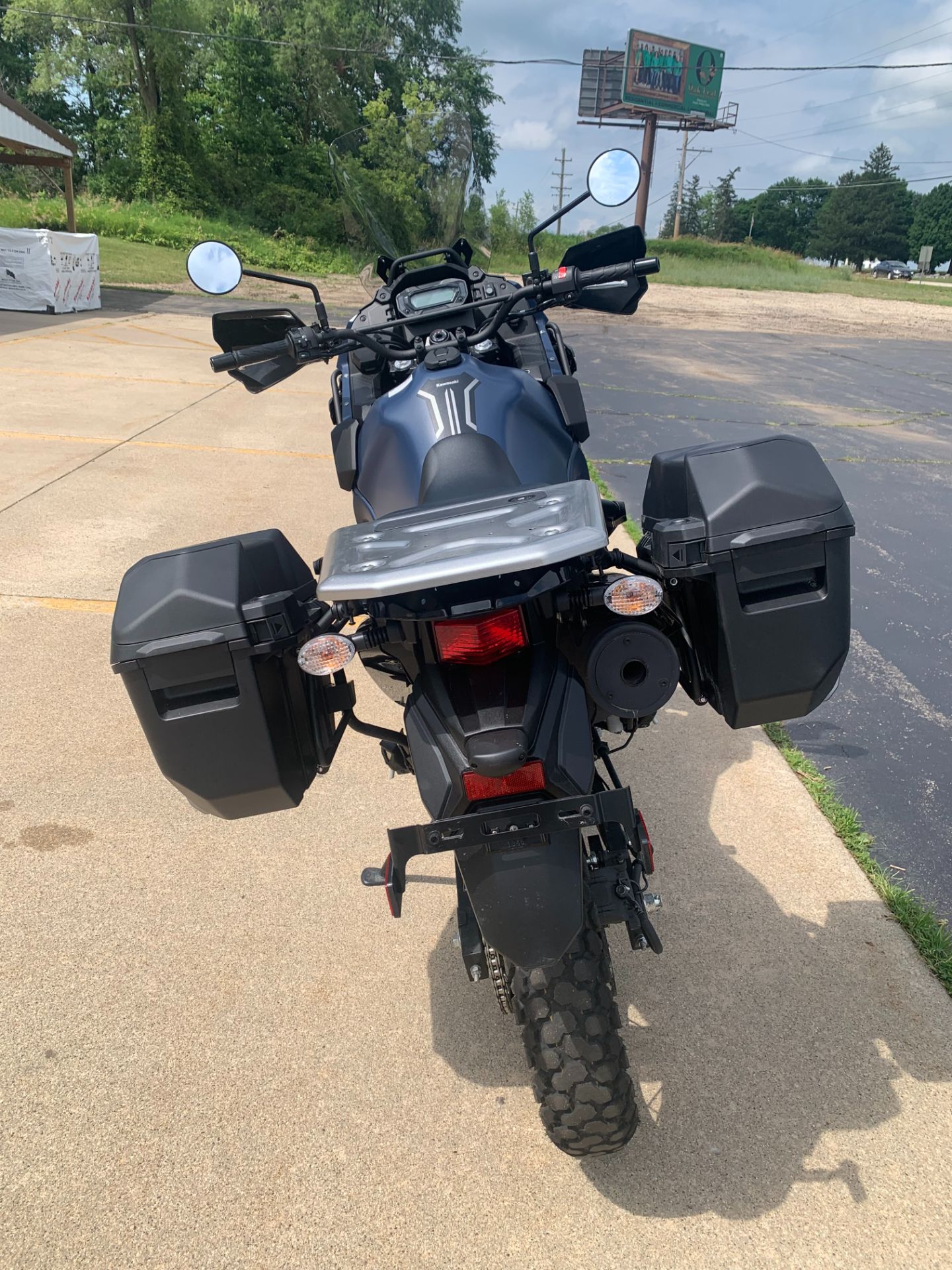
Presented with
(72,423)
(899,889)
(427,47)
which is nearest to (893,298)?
(427,47)

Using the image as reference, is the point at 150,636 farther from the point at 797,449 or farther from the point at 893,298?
the point at 893,298

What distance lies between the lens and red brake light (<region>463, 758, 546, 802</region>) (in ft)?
5.21

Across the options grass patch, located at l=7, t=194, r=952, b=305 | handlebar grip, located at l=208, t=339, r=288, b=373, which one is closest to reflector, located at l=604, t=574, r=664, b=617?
handlebar grip, located at l=208, t=339, r=288, b=373

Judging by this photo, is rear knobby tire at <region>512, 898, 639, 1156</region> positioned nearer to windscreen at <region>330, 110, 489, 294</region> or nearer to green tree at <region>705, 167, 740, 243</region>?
windscreen at <region>330, 110, 489, 294</region>

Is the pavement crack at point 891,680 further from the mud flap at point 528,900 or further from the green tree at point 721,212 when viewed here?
the green tree at point 721,212

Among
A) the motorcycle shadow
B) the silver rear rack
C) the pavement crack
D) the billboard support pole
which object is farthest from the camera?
the billboard support pole

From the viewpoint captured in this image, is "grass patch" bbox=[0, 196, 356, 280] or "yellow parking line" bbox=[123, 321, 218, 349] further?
"grass patch" bbox=[0, 196, 356, 280]

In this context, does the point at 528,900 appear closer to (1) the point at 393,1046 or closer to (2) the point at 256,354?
(1) the point at 393,1046

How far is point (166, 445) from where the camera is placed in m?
7.56

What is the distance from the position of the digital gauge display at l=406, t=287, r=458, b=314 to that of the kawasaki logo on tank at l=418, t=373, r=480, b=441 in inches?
27.9

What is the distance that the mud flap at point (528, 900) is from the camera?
1562 millimetres

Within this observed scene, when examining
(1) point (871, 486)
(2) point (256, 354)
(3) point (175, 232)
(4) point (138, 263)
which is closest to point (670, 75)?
(3) point (175, 232)

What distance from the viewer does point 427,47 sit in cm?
4644

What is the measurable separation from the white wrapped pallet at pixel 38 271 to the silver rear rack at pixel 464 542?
61.0 ft
